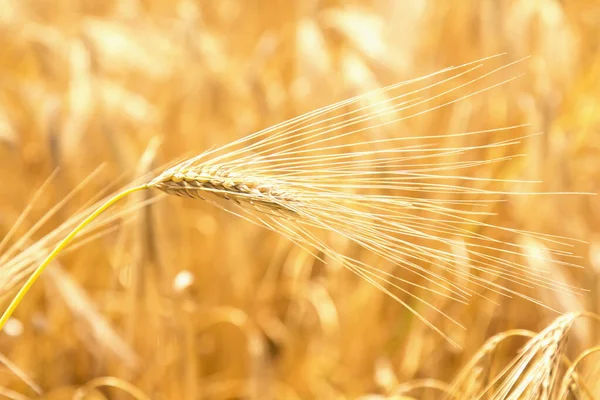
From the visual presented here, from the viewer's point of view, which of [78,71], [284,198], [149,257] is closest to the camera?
[284,198]

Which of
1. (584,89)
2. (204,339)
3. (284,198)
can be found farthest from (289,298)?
(284,198)

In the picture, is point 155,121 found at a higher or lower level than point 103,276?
higher

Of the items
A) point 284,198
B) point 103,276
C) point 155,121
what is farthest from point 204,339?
point 284,198

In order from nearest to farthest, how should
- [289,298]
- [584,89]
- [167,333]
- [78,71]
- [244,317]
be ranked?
1. [167,333]
2. [244,317]
3. [78,71]
4. [289,298]
5. [584,89]

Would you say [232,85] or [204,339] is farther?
[232,85]

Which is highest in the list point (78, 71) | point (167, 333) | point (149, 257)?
point (78, 71)

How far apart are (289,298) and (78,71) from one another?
57 centimetres

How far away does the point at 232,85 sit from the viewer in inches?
56.3

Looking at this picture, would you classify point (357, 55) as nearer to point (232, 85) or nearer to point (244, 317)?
point (232, 85)

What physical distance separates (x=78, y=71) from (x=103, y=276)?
38cm

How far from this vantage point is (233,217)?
121cm

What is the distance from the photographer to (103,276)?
139 centimetres

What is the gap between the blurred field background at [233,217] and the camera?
A: 39.0 inches

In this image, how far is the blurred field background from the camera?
0.99 meters
